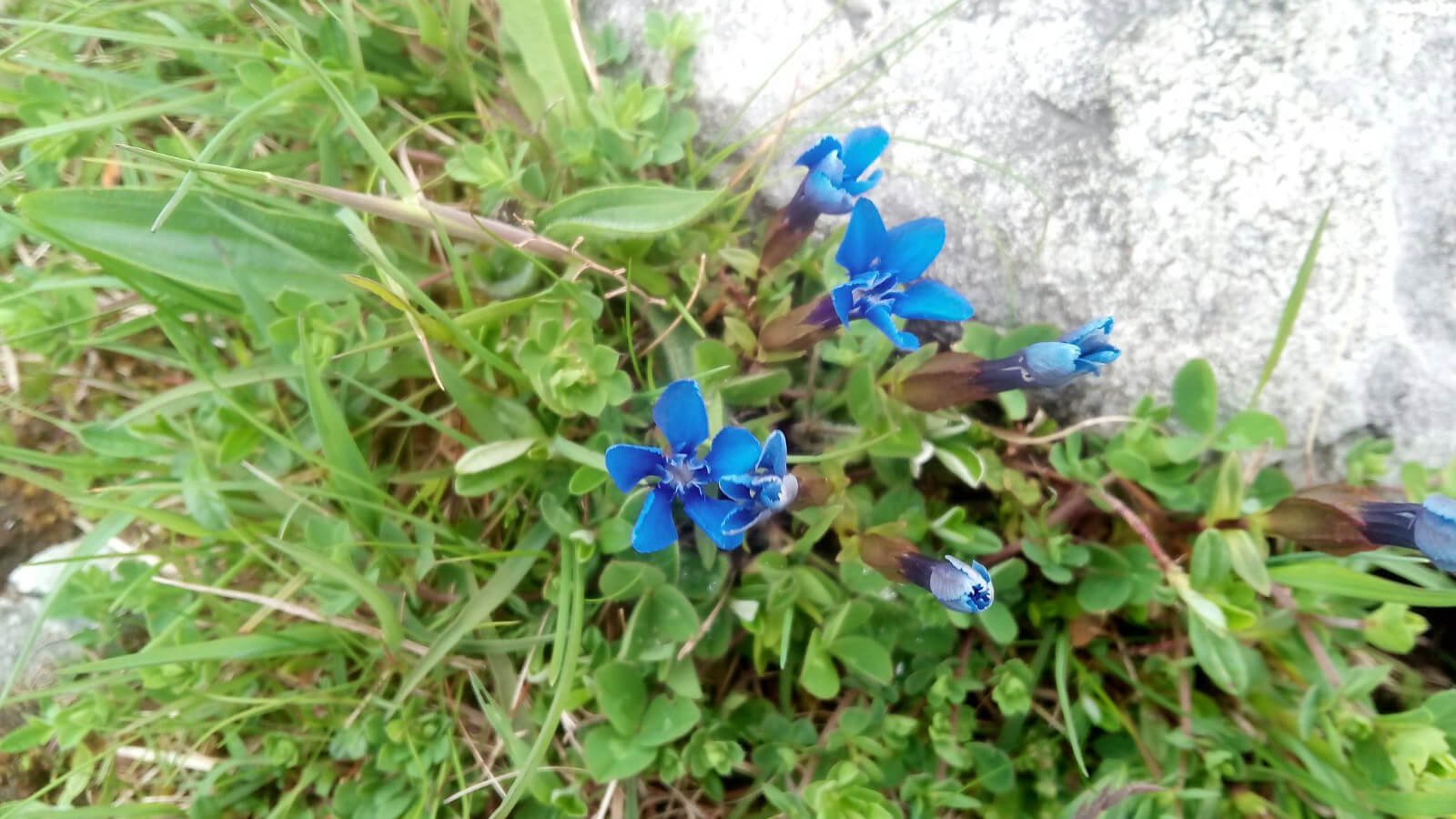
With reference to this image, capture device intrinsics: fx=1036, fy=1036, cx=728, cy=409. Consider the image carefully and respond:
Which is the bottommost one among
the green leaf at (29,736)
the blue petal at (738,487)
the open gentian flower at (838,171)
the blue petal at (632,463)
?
the green leaf at (29,736)

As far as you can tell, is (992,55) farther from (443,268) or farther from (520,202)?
(443,268)

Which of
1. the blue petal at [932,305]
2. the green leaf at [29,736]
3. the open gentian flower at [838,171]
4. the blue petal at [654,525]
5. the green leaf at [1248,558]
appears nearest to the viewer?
the blue petal at [654,525]

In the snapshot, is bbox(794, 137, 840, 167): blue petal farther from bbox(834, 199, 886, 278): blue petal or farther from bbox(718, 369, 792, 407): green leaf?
A: bbox(718, 369, 792, 407): green leaf

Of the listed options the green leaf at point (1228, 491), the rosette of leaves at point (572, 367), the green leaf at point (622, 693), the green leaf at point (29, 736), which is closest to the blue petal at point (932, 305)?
the rosette of leaves at point (572, 367)

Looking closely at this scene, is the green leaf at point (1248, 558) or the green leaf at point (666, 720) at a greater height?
the green leaf at point (666, 720)

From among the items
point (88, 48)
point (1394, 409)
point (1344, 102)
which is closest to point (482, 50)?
point (88, 48)

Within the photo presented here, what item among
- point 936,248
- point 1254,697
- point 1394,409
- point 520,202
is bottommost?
point 1254,697

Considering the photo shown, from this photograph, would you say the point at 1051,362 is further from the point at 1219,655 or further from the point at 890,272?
the point at 1219,655

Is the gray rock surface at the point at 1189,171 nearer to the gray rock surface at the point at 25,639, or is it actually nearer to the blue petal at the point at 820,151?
the blue petal at the point at 820,151
